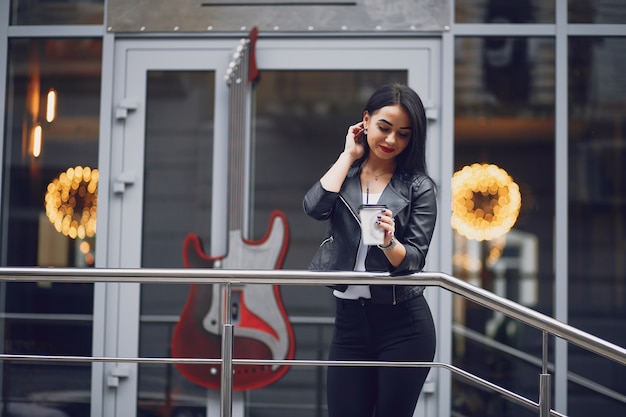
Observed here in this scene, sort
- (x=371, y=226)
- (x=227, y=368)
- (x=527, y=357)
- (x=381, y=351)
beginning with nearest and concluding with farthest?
1. (x=371, y=226)
2. (x=381, y=351)
3. (x=227, y=368)
4. (x=527, y=357)

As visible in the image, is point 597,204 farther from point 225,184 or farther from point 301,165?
point 225,184

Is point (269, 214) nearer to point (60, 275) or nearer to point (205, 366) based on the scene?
point (205, 366)

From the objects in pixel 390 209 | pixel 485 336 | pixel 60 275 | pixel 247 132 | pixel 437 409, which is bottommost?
pixel 437 409

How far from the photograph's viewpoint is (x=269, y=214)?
471 centimetres

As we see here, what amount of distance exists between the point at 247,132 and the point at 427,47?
1.10 m

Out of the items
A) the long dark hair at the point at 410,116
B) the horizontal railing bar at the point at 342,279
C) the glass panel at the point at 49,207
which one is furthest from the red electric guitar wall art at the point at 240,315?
the long dark hair at the point at 410,116

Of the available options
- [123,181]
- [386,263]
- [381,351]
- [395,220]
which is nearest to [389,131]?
[395,220]

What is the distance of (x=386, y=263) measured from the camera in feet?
9.30

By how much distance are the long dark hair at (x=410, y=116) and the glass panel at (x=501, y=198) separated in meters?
1.88

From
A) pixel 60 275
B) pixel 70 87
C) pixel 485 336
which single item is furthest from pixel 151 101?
pixel 485 336

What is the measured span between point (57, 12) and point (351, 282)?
2.95 metres

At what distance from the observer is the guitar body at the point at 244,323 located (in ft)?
15.1

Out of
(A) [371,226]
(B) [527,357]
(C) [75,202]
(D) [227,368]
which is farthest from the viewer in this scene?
(C) [75,202]

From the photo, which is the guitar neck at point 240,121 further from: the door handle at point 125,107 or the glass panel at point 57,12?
the glass panel at point 57,12
